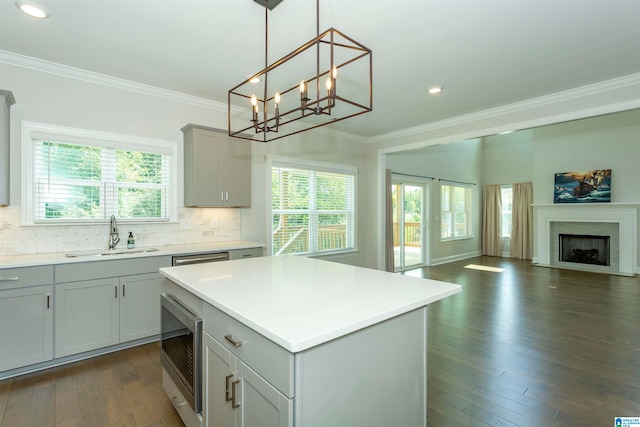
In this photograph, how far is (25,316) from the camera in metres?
2.47

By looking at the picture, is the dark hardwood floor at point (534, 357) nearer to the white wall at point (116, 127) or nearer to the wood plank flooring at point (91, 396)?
the wood plank flooring at point (91, 396)

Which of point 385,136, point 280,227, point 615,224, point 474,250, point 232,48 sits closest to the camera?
point 232,48

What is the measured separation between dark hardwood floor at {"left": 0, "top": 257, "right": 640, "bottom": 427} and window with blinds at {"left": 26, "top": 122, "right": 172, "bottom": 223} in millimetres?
1448

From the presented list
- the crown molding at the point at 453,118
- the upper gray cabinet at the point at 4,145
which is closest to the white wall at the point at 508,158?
the crown molding at the point at 453,118

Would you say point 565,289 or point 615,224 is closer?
point 565,289

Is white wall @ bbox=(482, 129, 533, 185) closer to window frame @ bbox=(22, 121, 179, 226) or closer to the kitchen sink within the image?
window frame @ bbox=(22, 121, 179, 226)

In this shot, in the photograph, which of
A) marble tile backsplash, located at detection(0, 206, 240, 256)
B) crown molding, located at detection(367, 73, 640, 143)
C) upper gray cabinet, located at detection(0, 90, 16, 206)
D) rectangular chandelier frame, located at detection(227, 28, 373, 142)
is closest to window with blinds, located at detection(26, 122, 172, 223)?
marble tile backsplash, located at detection(0, 206, 240, 256)

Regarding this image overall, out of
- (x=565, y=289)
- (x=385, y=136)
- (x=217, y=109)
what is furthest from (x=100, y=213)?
(x=565, y=289)

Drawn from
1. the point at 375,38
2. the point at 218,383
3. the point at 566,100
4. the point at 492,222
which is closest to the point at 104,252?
the point at 218,383

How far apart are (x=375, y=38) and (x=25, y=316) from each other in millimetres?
3639

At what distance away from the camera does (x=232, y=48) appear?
2717 mm

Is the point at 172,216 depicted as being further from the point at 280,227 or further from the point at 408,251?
the point at 408,251

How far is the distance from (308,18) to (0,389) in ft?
11.9

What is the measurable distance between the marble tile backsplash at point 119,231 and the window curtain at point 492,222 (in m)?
7.80
